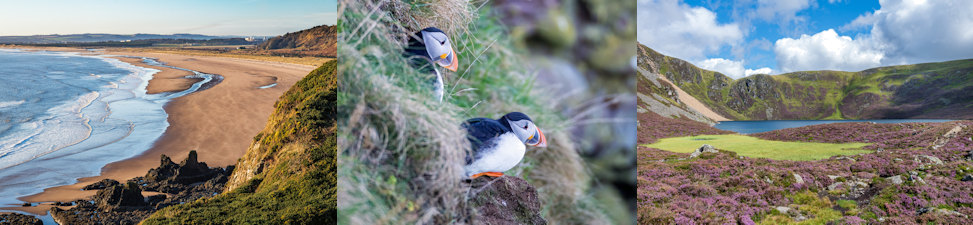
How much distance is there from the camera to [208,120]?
13.2 metres

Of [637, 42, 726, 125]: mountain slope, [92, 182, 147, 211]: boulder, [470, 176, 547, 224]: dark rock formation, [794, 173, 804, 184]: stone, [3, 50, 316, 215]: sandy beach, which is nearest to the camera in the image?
[470, 176, 547, 224]: dark rock formation

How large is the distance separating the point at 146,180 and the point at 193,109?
24.4 feet

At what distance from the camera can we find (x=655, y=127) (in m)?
28.3

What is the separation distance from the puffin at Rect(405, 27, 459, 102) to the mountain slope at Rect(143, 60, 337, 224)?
167cm

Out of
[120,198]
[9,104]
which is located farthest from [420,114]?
[9,104]

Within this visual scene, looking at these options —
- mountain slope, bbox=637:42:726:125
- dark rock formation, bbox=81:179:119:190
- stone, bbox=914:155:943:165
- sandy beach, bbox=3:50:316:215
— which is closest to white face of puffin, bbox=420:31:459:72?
sandy beach, bbox=3:50:316:215

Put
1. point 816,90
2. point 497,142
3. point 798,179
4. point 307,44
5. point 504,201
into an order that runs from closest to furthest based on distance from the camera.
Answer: point 497,142
point 504,201
point 798,179
point 307,44
point 816,90

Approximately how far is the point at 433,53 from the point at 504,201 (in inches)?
30.7

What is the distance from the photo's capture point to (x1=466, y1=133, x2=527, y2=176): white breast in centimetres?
174

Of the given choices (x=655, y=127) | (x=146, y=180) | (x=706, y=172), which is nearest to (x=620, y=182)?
(x=706, y=172)

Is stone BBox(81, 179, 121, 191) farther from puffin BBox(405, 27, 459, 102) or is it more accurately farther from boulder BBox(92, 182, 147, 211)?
puffin BBox(405, 27, 459, 102)

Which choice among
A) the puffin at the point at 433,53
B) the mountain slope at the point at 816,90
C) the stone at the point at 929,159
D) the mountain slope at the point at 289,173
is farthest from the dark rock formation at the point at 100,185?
the mountain slope at the point at 816,90

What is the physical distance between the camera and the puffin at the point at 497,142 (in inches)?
68.7

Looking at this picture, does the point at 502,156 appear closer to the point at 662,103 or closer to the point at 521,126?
the point at 521,126
